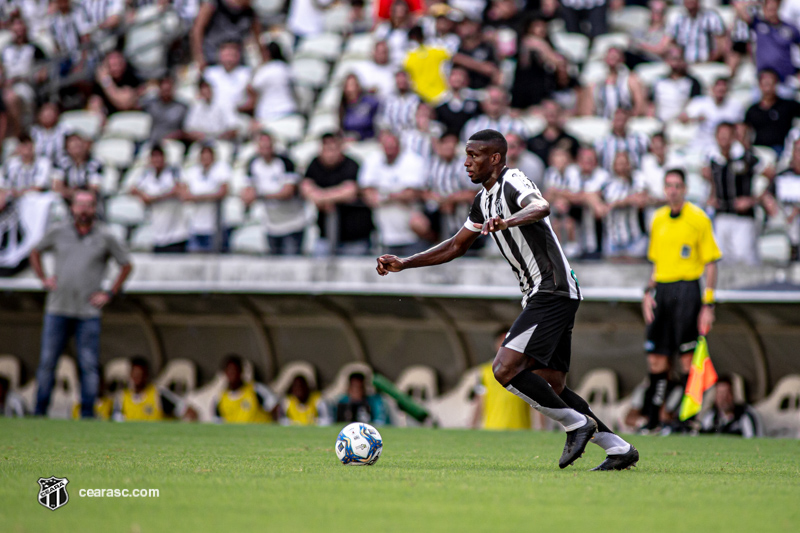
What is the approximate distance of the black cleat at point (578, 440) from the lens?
6591 mm

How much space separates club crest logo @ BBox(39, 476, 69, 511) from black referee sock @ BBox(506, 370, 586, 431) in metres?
2.70

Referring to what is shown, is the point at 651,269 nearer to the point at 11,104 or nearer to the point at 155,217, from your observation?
the point at 155,217

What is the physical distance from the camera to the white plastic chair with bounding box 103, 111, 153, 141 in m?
17.3

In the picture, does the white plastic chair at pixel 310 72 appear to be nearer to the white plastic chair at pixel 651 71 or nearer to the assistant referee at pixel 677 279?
the white plastic chair at pixel 651 71

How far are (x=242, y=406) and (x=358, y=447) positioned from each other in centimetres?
791

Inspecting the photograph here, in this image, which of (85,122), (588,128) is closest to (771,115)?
(588,128)

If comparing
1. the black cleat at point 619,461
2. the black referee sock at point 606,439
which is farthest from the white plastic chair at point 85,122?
the black cleat at point 619,461

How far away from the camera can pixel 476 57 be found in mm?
15953

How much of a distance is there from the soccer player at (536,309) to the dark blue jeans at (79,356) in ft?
22.2

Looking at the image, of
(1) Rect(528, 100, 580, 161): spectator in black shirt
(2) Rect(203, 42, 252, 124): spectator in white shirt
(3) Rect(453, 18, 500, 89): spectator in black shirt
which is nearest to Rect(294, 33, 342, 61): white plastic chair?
(2) Rect(203, 42, 252, 124): spectator in white shirt

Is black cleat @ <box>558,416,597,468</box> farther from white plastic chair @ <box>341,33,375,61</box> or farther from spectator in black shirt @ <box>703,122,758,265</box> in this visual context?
white plastic chair @ <box>341,33,375,61</box>

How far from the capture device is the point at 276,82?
16375 mm

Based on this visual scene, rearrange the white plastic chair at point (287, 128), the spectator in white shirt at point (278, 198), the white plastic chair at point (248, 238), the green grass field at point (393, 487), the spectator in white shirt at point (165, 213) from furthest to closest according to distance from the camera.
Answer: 1. the white plastic chair at point (287, 128)
2. the white plastic chair at point (248, 238)
3. the spectator in white shirt at point (165, 213)
4. the spectator in white shirt at point (278, 198)
5. the green grass field at point (393, 487)

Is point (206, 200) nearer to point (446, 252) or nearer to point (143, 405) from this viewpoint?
point (143, 405)
